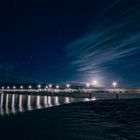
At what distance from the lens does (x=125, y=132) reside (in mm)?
18234

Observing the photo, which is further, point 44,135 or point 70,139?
point 44,135

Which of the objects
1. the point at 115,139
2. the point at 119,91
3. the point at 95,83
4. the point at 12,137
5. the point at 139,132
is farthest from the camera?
the point at 95,83

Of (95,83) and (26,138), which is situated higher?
(95,83)

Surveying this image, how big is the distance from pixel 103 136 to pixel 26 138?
275 inches

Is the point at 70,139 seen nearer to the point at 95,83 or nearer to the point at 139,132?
the point at 139,132

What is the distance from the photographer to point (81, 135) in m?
17.9

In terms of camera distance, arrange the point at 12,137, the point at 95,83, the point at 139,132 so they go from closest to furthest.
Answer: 1. the point at 12,137
2. the point at 139,132
3. the point at 95,83

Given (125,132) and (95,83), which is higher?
(95,83)

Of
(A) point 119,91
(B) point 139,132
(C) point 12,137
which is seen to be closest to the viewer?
(C) point 12,137

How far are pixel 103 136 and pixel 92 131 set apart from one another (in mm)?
2224

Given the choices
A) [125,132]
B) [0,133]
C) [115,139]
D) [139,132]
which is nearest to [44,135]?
[0,133]

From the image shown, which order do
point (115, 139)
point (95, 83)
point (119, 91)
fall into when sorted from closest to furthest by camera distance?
point (115, 139) → point (119, 91) → point (95, 83)

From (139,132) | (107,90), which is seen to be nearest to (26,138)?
(139,132)

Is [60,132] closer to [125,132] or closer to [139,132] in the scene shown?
[125,132]
